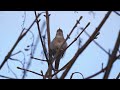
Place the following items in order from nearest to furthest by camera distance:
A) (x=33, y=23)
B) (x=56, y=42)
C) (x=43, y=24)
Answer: (x=33, y=23)
(x=43, y=24)
(x=56, y=42)

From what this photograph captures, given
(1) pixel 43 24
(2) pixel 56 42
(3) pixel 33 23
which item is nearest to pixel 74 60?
(3) pixel 33 23

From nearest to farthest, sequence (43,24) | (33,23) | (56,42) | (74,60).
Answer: (74,60), (33,23), (43,24), (56,42)

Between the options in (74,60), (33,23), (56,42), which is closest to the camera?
(74,60)
